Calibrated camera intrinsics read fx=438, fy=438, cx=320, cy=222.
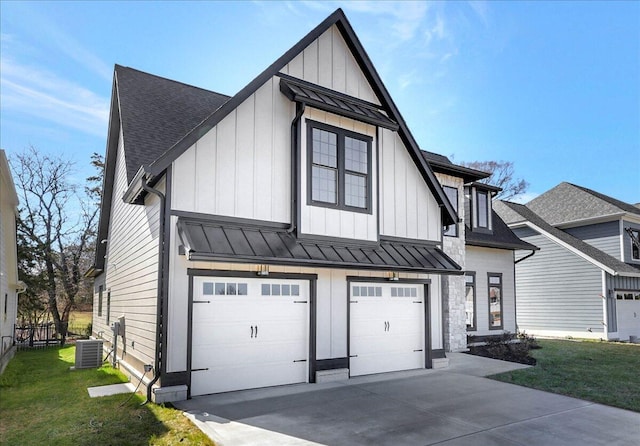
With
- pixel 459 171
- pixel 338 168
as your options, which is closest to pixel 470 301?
pixel 459 171

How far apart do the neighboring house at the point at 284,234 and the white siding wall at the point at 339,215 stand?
0.10 ft

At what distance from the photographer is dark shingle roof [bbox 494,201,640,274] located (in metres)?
19.2

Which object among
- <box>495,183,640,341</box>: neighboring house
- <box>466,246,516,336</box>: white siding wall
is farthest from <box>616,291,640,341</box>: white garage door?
<box>466,246,516,336</box>: white siding wall

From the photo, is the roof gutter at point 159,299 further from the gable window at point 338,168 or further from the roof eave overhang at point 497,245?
the roof eave overhang at point 497,245

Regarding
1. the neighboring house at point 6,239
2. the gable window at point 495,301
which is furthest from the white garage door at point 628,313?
the neighboring house at point 6,239

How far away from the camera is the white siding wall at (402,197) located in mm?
10242

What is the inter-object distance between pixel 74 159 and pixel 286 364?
77.6 feet

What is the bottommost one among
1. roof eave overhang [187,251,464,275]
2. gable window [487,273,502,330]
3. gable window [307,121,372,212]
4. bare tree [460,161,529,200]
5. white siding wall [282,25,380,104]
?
gable window [487,273,502,330]

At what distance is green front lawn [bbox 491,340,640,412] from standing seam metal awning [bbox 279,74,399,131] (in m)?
6.20

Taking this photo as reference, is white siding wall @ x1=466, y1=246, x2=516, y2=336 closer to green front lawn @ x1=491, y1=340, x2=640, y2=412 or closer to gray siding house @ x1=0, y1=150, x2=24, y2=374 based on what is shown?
green front lawn @ x1=491, y1=340, x2=640, y2=412

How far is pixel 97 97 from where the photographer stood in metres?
22.5

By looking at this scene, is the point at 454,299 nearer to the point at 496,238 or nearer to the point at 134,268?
the point at 496,238

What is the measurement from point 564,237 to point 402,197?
13761mm

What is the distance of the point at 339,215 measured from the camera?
9.22 m
